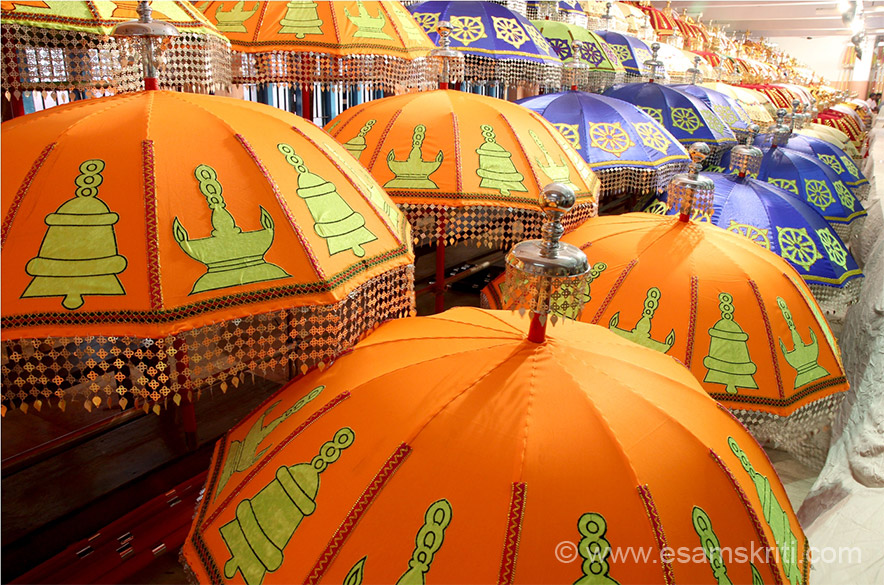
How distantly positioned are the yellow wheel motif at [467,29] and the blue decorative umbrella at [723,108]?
4407mm

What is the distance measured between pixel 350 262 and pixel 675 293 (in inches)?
73.5

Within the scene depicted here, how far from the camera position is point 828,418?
11.0ft

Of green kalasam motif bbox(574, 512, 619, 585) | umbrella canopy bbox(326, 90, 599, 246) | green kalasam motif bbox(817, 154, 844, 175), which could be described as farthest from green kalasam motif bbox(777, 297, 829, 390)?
green kalasam motif bbox(817, 154, 844, 175)

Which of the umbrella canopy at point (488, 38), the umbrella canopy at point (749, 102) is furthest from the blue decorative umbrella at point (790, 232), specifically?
the umbrella canopy at point (749, 102)

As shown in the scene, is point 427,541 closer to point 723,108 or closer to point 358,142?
point 358,142

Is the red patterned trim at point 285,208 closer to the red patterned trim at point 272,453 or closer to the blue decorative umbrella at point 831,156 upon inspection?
the red patterned trim at point 272,453

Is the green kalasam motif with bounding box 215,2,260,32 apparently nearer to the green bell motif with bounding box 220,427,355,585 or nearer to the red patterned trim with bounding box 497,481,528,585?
the green bell motif with bounding box 220,427,355,585

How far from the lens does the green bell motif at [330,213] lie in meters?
2.11

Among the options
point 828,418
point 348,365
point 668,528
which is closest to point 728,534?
point 668,528

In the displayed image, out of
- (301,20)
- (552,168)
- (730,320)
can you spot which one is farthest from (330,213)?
(301,20)

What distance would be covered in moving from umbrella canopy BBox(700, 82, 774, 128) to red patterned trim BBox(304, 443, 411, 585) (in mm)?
10886

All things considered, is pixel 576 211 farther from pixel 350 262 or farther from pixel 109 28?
pixel 109 28

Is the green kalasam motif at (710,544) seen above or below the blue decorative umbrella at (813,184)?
below

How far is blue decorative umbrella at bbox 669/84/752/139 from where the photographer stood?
8789mm
